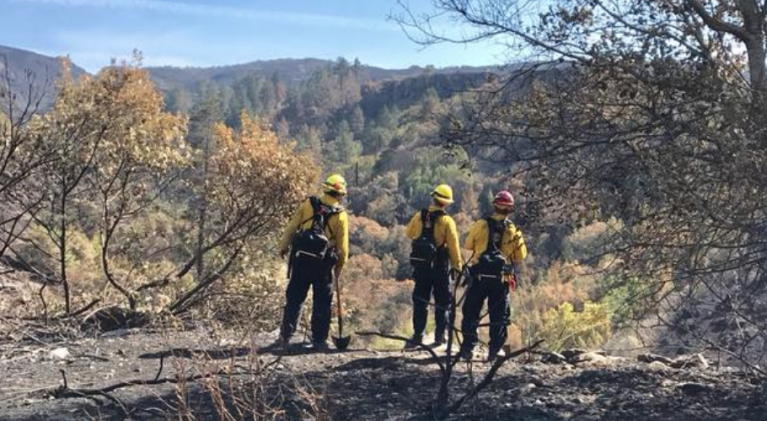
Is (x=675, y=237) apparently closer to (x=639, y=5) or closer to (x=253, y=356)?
(x=639, y=5)

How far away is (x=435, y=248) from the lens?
886 cm

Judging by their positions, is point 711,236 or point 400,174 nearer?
point 711,236

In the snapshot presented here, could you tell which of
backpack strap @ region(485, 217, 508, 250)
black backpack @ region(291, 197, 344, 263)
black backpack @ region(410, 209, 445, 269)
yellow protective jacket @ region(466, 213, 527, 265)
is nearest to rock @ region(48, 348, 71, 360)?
black backpack @ region(291, 197, 344, 263)

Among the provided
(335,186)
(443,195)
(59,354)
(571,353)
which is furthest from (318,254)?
(59,354)

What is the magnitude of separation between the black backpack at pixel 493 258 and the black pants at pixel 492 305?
0.11m

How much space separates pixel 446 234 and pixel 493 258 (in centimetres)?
89

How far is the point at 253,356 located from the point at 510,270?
15.2 ft

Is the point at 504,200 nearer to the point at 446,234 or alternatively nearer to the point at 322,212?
the point at 446,234

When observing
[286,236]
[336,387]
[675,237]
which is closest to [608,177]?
[675,237]

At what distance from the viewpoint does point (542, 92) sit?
743cm

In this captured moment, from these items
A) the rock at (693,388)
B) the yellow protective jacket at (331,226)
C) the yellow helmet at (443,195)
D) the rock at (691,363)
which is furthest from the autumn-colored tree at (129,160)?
the rock at (693,388)

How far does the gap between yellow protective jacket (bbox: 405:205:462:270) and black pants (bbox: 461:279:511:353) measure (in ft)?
1.90

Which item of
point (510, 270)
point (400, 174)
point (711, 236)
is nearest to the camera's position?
point (711, 236)

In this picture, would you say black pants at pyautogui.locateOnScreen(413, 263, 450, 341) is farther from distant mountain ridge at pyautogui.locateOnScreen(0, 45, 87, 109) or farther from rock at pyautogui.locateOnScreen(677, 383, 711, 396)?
distant mountain ridge at pyautogui.locateOnScreen(0, 45, 87, 109)
